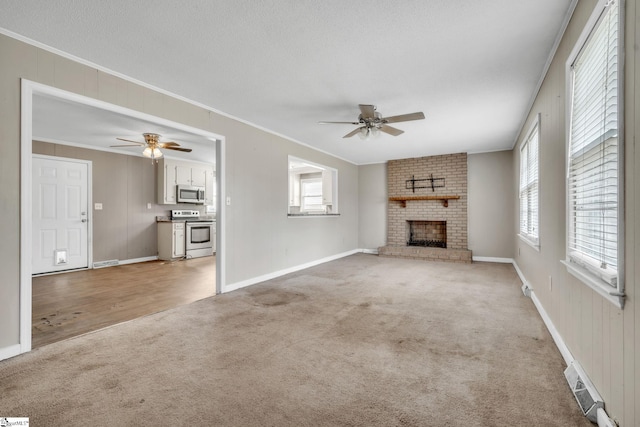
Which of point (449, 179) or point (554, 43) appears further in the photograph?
point (449, 179)

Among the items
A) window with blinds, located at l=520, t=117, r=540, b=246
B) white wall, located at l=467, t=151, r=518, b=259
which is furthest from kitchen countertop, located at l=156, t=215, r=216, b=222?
window with blinds, located at l=520, t=117, r=540, b=246

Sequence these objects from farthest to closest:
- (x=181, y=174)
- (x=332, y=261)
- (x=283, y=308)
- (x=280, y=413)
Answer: (x=181, y=174)
(x=332, y=261)
(x=283, y=308)
(x=280, y=413)

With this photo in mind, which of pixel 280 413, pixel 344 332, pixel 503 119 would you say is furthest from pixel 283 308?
pixel 503 119

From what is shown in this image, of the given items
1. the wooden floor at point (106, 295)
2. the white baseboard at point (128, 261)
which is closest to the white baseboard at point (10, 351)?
the wooden floor at point (106, 295)

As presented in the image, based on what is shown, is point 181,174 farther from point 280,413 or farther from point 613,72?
point 613,72

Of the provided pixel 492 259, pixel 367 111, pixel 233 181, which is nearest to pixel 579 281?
pixel 367 111

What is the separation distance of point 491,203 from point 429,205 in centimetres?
131

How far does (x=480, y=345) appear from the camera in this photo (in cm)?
243

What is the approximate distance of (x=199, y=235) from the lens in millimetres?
7352

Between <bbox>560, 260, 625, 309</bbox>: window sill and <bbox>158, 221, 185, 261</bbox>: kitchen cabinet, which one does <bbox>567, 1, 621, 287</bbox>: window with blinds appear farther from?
<bbox>158, 221, 185, 261</bbox>: kitchen cabinet

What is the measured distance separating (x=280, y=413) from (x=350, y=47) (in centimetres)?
268

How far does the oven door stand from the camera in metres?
7.08

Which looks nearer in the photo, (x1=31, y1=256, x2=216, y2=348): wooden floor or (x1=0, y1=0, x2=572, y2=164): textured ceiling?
(x1=0, y1=0, x2=572, y2=164): textured ceiling

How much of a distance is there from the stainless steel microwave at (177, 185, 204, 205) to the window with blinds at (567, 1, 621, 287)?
7318 millimetres
